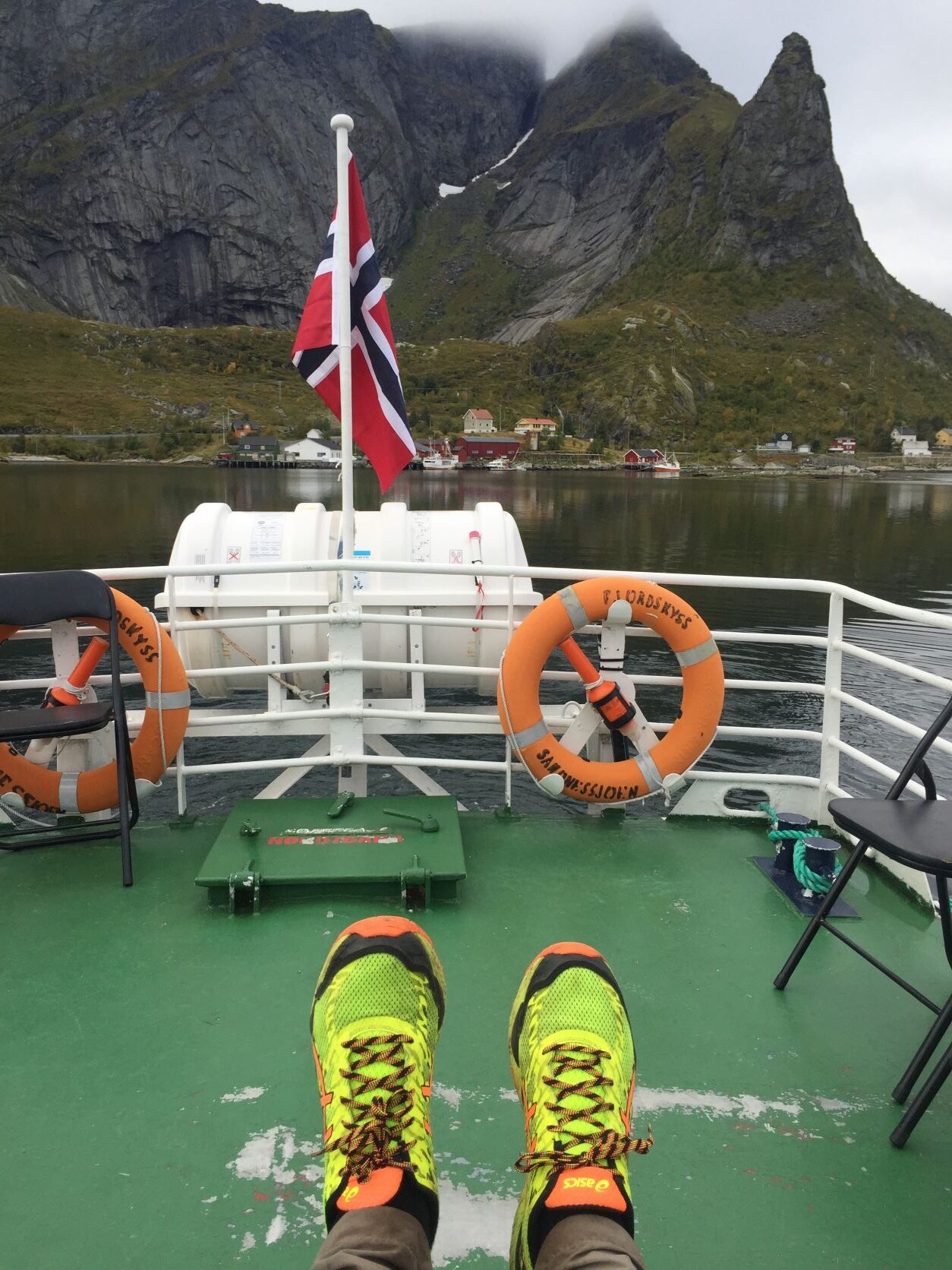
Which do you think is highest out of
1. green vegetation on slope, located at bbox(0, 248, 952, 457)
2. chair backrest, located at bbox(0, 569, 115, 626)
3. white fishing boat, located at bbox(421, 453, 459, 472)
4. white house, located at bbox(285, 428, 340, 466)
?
green vegetation on slope, located at bbox(0, 248, 952, 457)

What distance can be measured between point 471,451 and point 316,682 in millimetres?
92869

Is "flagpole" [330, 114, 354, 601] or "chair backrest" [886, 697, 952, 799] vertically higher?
"flagpole" [330, 114, 354, 601]

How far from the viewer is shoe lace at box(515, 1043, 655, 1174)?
1.26 m

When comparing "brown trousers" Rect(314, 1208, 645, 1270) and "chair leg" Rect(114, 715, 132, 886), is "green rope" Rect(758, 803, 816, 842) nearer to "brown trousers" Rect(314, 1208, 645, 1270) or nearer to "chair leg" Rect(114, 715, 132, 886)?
"brown trousers" Rect(314, 1208, 645, 1270)

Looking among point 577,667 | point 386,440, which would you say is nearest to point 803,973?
point 577,667

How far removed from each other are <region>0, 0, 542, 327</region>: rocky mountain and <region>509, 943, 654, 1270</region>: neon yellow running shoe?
173885 mm

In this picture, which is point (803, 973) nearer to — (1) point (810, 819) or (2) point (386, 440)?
(1) point (810, 819)

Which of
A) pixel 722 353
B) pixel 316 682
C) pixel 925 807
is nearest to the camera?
pixel 925 807

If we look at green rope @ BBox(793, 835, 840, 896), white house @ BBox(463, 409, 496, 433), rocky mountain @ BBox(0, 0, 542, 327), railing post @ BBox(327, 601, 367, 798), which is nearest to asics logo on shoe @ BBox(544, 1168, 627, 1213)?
green rope @ BBox(793, 835, 840, 896)

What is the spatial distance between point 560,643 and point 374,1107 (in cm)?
202

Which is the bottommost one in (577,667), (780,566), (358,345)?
(780,566)

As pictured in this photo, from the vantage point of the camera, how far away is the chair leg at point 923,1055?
1709 mm

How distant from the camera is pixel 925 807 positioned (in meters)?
1.98

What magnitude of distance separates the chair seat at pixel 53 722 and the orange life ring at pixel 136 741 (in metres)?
0.24
